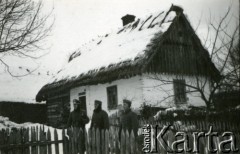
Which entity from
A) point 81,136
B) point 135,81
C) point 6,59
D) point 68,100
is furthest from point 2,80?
point 68,100

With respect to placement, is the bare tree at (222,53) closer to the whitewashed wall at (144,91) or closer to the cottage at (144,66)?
the cottage at (144,66)

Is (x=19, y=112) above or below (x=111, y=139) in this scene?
above

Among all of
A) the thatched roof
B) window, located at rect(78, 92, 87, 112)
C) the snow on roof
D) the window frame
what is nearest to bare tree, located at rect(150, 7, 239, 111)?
the thatched roof

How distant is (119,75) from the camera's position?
34.7 ft

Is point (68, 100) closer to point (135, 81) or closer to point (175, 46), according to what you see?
point (135, 81)

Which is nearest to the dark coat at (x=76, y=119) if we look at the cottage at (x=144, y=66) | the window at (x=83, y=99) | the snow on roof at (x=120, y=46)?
the cottage at (x=144, y=66)

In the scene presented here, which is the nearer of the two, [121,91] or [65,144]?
[65,144]

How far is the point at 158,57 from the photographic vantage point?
35.9 ft

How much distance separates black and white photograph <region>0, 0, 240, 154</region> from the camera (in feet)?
17.0

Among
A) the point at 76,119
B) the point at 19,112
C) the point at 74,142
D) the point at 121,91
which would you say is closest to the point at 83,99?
the point at 121,91

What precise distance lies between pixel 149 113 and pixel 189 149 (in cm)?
530

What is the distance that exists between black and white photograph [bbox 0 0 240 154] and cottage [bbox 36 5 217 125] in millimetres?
39

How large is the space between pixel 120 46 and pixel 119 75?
5.04 feet

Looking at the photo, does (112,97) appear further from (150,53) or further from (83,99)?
(150,53)
